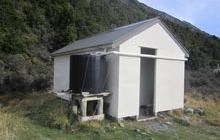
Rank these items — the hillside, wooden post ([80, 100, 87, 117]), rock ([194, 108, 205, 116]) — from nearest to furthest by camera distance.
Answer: wooden post ([80, 100, 87, 117]) < rock ([194, 108, 205, 116]) < the hillside

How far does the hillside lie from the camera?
60.3 ft

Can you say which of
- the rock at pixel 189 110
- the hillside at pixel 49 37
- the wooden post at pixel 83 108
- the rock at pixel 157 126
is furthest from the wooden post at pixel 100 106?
the hillside at pixel 49 37

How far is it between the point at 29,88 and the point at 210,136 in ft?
40.8

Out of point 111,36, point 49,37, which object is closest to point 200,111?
point 111,36

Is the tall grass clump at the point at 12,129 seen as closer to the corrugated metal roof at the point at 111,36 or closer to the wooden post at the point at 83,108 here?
the wooden post at the point at 83,108

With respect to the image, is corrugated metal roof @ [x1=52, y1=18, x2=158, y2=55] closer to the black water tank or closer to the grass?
the black water tank

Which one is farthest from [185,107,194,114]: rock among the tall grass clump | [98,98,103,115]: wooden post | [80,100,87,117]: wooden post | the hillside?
the hillside

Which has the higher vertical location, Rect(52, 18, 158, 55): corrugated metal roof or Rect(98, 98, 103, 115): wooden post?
Rect(52, 18, 158, 55): corrugated metal roof

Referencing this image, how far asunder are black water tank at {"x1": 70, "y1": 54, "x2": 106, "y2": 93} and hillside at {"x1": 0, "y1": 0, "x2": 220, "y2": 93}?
8931mm

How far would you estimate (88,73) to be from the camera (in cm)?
948

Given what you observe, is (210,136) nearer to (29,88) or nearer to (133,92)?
(133,92)

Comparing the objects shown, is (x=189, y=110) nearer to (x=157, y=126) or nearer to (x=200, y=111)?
(x=200, y=111)

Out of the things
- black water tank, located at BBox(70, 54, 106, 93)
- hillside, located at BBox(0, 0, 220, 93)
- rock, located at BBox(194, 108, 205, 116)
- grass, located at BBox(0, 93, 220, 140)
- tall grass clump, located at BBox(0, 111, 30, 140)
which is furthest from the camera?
hillside, located at BBox(0, 0, 220, 93)

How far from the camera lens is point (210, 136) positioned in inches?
340
